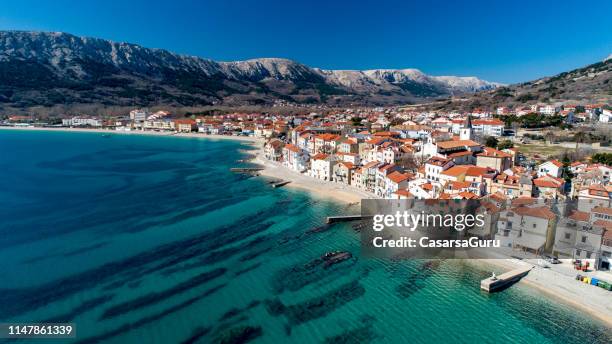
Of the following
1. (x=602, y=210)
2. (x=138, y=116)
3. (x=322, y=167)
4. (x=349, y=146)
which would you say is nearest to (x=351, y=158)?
(x=322, y=167)

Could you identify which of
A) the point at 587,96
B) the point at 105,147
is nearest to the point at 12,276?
the point at 105,147

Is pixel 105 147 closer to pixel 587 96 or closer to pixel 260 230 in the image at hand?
pixel 260 230

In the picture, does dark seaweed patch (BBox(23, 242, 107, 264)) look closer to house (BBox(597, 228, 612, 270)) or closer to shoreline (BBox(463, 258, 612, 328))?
shoreline (BBox(463, 258, 612, 328))

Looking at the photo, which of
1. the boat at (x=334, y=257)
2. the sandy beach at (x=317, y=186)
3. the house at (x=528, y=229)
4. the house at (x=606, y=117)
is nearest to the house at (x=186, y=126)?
the sandy beach at (x=317, y=186)

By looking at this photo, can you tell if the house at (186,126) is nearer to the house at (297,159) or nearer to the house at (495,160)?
the house at (297,159)

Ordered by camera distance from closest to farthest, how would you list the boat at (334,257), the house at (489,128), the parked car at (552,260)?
the parked car at (552,260) < the boat at (334,257) < the house at (489,128)

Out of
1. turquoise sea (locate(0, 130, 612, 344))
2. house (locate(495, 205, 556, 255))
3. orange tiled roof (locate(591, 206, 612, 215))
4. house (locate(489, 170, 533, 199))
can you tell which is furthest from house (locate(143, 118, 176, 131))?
orange tiled roof (locate(591, 206, 612, 215))

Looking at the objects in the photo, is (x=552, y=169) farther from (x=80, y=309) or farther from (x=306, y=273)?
(x=80, y=309)
